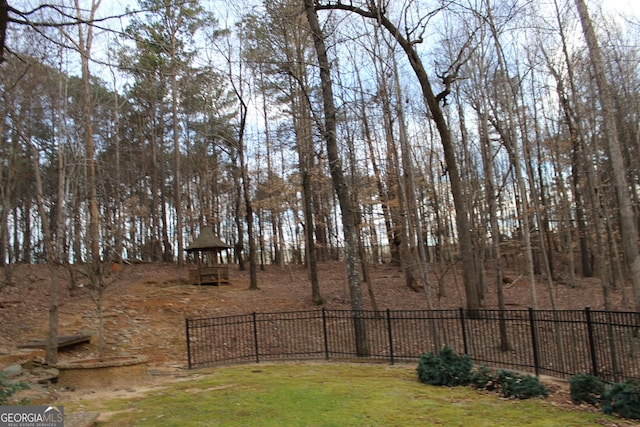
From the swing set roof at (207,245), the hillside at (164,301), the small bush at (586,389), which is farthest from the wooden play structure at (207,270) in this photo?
the small bush at (586,389)

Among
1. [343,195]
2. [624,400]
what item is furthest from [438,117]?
[624,400]

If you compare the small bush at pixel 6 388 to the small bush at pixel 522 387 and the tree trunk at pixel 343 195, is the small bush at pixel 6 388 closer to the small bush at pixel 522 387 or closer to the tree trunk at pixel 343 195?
the small bush at pixel 522 387

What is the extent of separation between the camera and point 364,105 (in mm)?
14055

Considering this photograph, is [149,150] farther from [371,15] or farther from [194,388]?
[194,388]

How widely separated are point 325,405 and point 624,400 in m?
3.82

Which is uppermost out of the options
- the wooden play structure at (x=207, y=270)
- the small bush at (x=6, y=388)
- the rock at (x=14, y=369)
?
the wooden play structure at (x=207, y=270)

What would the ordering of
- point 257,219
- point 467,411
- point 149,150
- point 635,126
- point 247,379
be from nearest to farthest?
point 467,411 < point 247,379 < point 635,126 < point 149,150 < point 257,219

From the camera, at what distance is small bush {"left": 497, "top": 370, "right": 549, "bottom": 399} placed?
23.0 ft

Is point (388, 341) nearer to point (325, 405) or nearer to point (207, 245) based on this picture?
point (325, 405)

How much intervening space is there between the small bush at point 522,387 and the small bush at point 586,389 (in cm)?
48

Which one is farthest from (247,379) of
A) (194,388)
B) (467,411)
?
(467,411)

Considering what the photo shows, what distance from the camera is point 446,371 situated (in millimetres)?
8141

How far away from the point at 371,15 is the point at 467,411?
35.5 feet

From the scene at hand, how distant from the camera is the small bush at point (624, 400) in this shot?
5844 mm
